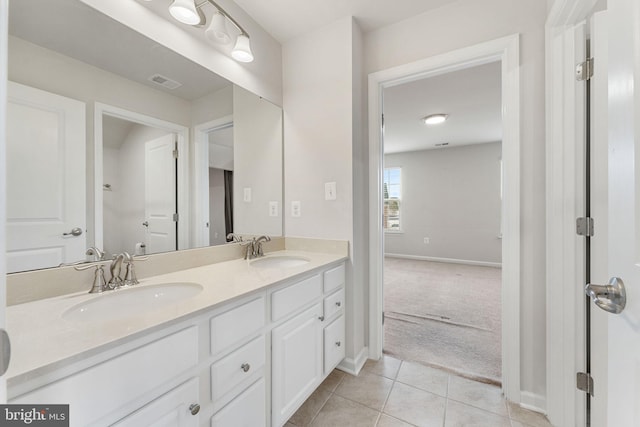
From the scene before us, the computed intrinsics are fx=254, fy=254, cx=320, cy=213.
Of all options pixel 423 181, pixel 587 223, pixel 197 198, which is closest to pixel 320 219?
pixel 197 198

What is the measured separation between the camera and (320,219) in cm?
188

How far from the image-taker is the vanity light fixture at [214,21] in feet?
4.15

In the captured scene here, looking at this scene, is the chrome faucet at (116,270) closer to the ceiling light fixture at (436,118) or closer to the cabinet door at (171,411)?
the cabinet door at (171,411)

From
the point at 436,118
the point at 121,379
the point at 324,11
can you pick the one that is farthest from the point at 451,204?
the point at 121,379

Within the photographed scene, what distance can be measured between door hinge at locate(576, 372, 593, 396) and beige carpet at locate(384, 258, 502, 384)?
50cm

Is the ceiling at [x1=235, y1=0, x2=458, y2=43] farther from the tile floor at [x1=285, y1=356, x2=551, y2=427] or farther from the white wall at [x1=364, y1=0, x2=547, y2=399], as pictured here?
the tile floor at [x1=285, y1=356, x2=551, y2=427]

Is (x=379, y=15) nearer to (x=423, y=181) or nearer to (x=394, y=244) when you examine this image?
(x=423, y=181)

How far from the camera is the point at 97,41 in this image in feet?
3.59

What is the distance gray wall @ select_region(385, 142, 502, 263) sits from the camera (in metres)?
5.07

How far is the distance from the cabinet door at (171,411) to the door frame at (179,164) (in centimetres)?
72

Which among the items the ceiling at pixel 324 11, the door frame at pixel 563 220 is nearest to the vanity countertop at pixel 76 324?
the door frame at pixel 563 220

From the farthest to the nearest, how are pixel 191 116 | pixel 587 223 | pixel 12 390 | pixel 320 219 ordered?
pixel 320 219
pixel 191 116
pixel 587 223
pixel 12 390

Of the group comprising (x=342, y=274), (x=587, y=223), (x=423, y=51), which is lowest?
(x=342, y=274)

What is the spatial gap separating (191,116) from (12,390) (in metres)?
1.33
